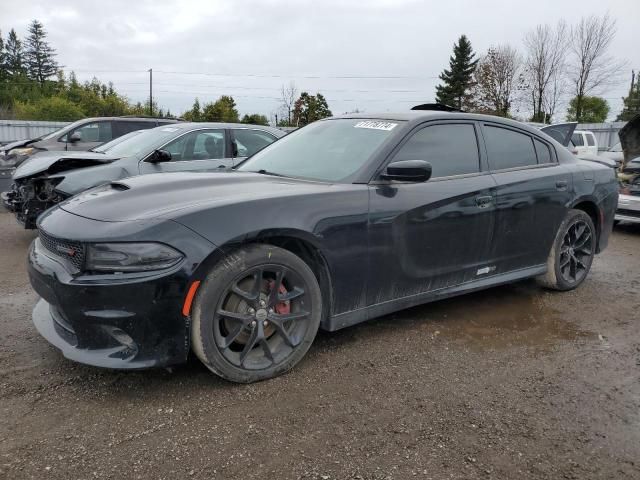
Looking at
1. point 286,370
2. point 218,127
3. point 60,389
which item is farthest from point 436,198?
point 218,127

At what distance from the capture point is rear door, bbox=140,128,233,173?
6508 millimetres

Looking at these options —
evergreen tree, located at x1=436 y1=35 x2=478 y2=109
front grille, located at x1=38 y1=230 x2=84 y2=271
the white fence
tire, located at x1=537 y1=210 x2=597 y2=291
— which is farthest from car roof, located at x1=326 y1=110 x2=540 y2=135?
evergreen tree, located at x1=436 y1=35 x2=478 y2=109

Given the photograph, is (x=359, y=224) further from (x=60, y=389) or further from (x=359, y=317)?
(x=60, y=389)

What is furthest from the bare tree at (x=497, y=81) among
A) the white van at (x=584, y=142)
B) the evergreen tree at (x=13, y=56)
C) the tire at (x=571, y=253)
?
the evergreen tree at (x=13, y=56)

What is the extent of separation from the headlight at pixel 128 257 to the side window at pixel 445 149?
5.49 ft

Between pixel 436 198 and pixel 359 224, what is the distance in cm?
69

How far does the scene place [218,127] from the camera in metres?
7.12

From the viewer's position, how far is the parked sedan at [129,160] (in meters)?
5.63

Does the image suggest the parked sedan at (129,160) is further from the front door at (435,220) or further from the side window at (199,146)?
the front door at (435,220)

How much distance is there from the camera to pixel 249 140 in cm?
735

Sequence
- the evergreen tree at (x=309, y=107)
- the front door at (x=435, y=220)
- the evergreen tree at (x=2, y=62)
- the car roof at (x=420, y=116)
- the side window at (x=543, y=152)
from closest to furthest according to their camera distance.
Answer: the front door at (x=435, y=220) → the car roof at (x=420, y=116) → the side window at (x=543, y=152) → the evergreen tree at (x=309, y=107) → the evergreen tree at (x=2, y=62)

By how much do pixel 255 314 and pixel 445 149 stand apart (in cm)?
190

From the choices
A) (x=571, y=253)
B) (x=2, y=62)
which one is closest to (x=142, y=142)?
(x=571, y=253)

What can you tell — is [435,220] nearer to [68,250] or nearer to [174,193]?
[174,193]
